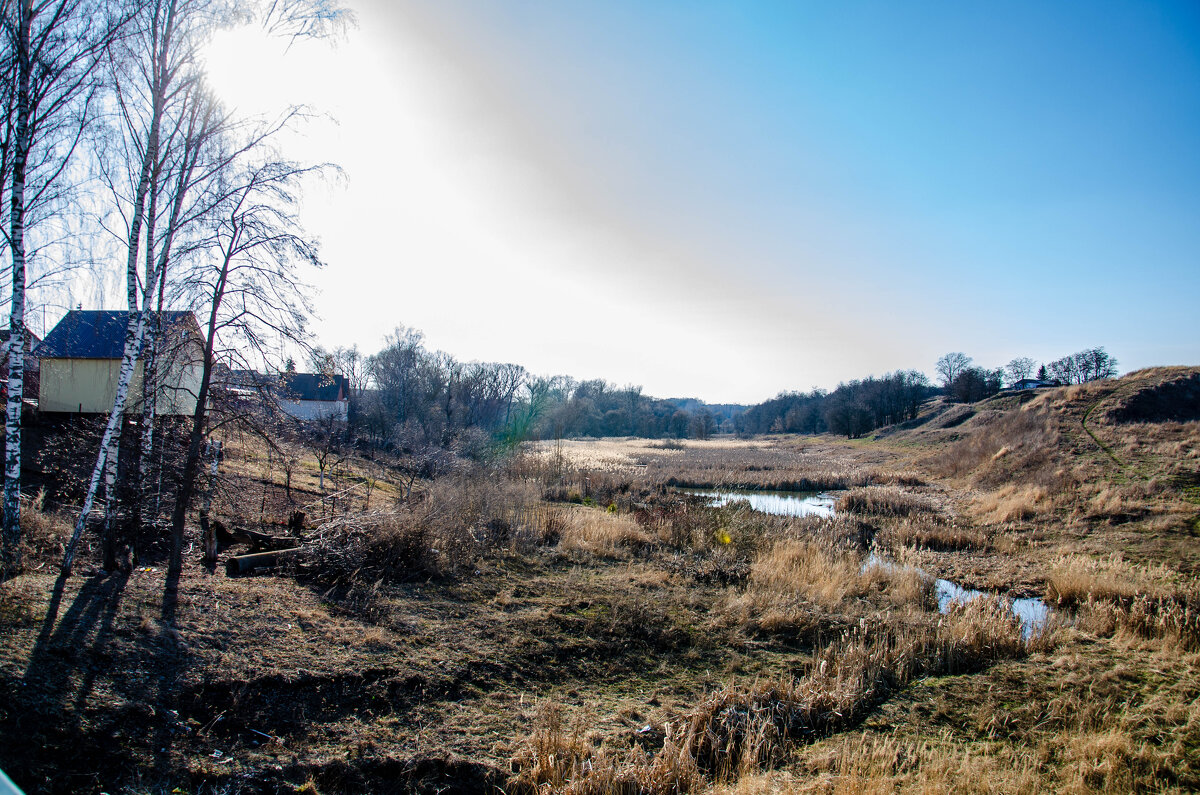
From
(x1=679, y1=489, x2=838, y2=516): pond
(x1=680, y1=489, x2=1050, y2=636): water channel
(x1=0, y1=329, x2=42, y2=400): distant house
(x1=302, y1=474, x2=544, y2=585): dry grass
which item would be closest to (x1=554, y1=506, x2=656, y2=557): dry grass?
(x1=302, y1=474, x2=544, y2=585): dry grass

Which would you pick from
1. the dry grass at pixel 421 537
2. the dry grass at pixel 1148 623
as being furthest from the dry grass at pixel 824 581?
the dry grass at pixel 421 537

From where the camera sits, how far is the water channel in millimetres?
10969

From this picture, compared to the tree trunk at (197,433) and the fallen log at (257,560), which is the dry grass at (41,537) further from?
the fallen log at (257,560)

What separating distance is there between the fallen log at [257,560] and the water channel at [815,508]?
1100cm

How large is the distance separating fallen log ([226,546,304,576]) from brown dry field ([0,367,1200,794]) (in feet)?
1.02

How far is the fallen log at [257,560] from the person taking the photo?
736 centimetres

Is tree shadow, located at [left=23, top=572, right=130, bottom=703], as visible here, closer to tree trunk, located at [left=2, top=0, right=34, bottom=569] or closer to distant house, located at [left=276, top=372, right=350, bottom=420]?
tree trunk, located at [left=2, top=0, right=34, bottom=569]

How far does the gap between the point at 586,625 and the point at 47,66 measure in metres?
10.5

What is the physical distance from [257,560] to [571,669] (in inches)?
187

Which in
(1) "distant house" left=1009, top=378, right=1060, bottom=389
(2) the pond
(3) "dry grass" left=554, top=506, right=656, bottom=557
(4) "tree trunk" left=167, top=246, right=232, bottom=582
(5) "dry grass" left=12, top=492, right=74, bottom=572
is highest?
(1) "distant house" left=1009, top=378, right=1060, bottom=389

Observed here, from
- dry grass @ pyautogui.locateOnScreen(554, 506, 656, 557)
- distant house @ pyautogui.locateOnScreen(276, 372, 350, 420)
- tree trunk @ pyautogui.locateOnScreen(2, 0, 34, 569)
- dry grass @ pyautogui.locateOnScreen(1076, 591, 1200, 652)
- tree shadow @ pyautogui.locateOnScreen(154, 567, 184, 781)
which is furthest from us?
distant house @ pyautogui.locateOnScreen(276, 372, 350, 420)

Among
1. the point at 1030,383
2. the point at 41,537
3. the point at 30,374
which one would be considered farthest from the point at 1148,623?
the point at 1030,383

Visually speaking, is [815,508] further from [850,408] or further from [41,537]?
[850,408]

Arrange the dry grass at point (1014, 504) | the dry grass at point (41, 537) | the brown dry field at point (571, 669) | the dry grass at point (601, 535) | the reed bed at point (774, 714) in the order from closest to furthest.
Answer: the brown dry field at point (571, 669) < the reed bed at point (774, 714) < the dry grass at point (41, 537) < the dry grass at point (601, 535) < the dry grass at point (1014, 504)
